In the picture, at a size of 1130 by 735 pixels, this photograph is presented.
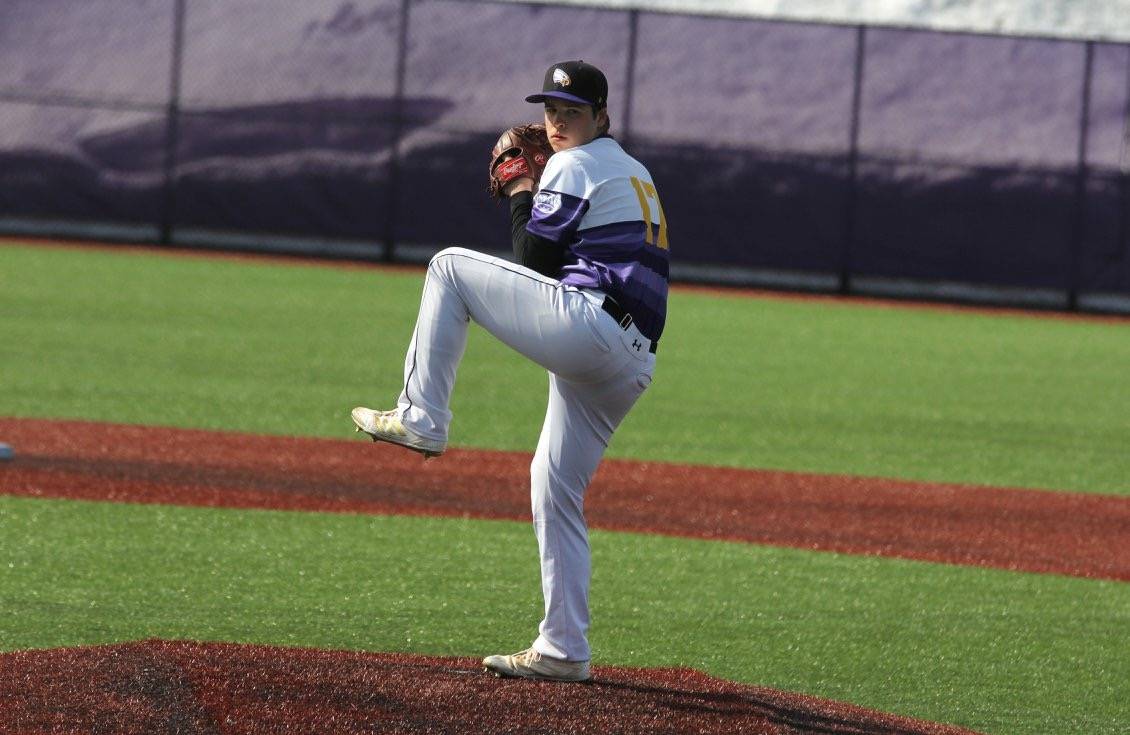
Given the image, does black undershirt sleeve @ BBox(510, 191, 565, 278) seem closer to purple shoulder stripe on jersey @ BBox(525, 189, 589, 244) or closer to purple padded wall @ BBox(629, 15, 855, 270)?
purple shoulder stripe on jersey @ BBox(525, 189, 589, 244)

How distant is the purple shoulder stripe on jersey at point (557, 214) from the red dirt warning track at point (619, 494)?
13.9 feet

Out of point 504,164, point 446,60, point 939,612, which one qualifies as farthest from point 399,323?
point 446,60

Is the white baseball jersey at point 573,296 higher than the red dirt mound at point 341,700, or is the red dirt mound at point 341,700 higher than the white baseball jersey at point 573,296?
the white baseball jersey at point 573,296

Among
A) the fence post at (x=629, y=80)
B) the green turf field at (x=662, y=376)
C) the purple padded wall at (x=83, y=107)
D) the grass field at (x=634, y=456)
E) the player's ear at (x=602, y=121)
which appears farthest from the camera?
the purple padded wall at (x=83, y=107)

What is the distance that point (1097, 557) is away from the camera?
934 centimetres

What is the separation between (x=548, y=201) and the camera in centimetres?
534

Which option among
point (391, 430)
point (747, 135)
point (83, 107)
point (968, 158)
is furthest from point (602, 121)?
point (747, 135)

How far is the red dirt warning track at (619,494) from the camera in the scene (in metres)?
9.41

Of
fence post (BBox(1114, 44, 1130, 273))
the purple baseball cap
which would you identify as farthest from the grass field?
fence post (BBox(1114, 44, 1130, 273))

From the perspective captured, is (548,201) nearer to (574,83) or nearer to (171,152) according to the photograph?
(574,83)

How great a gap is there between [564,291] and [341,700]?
4.65 feet

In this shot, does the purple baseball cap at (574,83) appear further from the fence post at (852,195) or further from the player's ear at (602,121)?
the fence post at (852,195)

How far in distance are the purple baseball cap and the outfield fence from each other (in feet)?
70.0

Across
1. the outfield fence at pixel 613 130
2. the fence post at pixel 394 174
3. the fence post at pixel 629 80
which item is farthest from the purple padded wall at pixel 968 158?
the fence post at pixel 394 174
